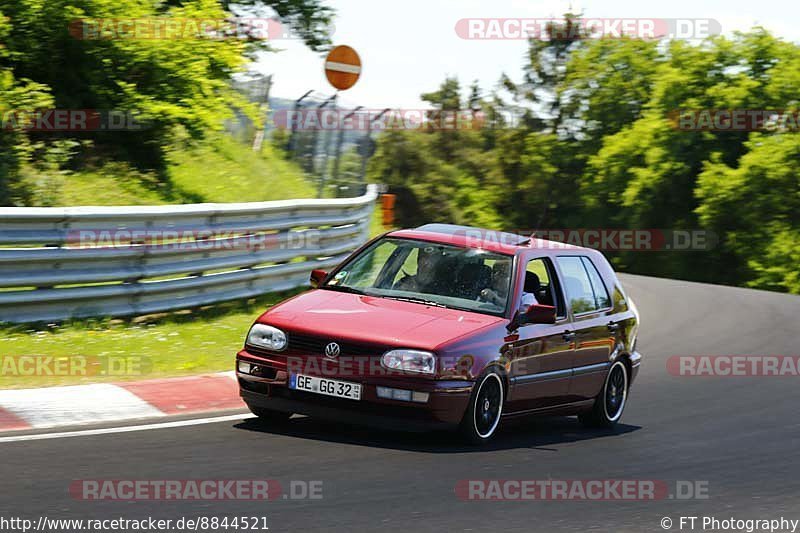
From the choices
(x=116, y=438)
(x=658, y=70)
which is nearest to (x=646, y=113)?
(x=658, y=70)

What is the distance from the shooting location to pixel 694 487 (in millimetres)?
8312

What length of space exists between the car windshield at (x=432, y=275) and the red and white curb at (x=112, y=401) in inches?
54.6

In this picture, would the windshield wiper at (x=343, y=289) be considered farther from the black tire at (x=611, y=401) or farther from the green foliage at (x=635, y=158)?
the green foliage at (x=635, y=158)

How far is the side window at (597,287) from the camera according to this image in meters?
10.6

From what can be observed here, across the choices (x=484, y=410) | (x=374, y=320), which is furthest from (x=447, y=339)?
(x=484, y=410)

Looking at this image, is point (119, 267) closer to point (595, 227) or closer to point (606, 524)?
point (606, 524)

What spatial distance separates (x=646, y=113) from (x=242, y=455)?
61.0m

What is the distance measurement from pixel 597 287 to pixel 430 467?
327cm

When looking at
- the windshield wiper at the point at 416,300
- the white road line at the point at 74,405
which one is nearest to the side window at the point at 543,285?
the windshield wiper at the point at 416,300

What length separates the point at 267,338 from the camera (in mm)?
8609

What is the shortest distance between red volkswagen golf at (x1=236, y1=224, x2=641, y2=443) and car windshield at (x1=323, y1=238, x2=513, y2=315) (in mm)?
11

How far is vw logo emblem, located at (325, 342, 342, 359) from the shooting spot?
830 cm

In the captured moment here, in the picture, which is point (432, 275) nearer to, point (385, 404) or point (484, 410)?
point (484, 410)

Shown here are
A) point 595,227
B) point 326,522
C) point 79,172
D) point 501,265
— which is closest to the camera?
point 326,522
